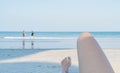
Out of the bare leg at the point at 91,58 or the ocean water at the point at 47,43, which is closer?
the bare leg at the point at 91,58

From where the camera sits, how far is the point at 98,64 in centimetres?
116

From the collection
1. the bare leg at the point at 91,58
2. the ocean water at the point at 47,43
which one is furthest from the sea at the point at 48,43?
the bare leg at the point at 91,58

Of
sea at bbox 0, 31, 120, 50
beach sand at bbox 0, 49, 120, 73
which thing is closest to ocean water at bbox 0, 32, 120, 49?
sea at bbox 0, 31, 120, 50

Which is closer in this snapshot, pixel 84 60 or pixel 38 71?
pixel 84 60

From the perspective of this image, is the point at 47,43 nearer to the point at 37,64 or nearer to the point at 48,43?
the point at 48,43

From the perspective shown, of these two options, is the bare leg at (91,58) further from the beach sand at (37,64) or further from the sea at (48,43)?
the sea at (48,43)

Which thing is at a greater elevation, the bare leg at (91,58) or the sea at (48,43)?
the bare leg at (91,58)

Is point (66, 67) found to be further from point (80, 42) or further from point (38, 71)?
point (38, 71)

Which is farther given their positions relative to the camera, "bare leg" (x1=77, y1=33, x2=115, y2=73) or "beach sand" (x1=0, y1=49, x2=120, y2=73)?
"beach sand" (x1=0, y1=49, x2=120, y2=73)

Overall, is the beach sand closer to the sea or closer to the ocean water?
the sea

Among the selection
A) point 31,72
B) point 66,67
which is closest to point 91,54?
point 66,67

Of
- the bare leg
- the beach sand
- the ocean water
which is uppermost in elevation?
the bare leg

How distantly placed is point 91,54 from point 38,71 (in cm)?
600

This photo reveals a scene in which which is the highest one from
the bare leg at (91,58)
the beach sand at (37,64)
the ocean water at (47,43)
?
the bare leg at (91,58)
